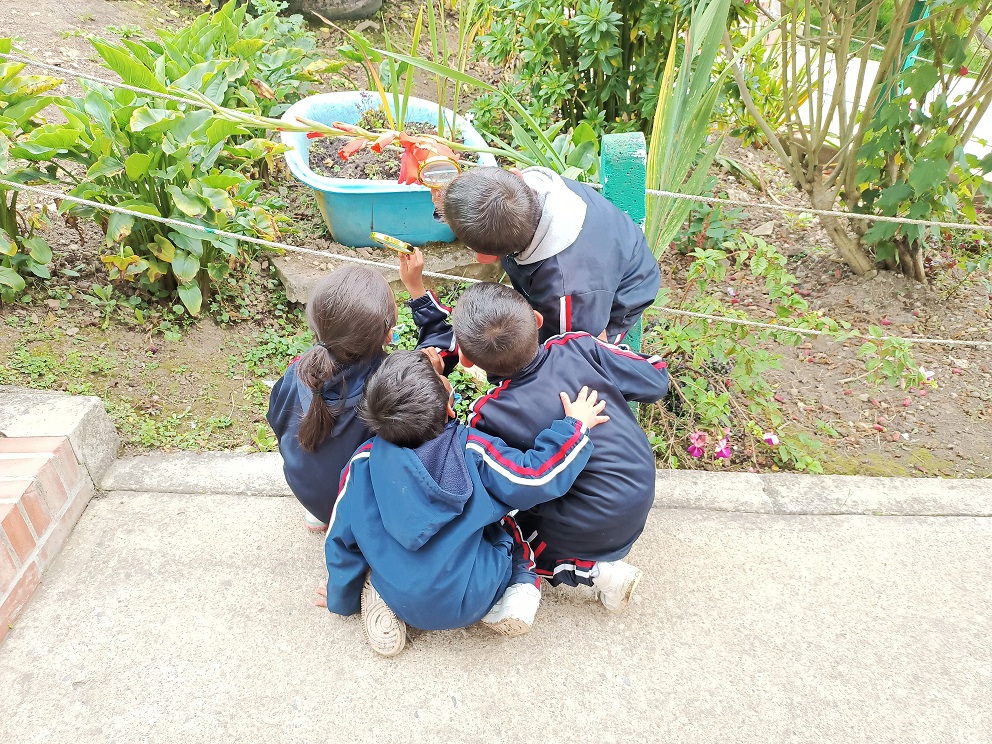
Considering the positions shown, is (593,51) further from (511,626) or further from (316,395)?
(511,626)

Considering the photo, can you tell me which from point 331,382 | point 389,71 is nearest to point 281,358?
point 331,382

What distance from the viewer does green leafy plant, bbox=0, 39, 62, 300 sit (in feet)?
8.76

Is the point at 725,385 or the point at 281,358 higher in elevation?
the point at 725,385

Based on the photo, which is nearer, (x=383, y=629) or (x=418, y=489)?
(x=418, y=489)

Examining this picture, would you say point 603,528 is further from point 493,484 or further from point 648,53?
point 648,53

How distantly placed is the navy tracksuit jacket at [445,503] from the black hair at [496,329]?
0.55 ft

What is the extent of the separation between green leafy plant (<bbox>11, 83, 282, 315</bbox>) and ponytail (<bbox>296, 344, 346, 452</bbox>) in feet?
4.15

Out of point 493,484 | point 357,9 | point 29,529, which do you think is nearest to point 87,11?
point 357,9

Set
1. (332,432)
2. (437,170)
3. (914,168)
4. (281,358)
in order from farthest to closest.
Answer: (281,358) < (914,168) < (437,170) < (332,432)

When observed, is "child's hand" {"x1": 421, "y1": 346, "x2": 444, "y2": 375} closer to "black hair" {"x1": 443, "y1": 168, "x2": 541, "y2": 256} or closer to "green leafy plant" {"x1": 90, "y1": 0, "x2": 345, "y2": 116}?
"black hair" {"x1": 443, "y1": 168, "x2": 541, "y2": 256}

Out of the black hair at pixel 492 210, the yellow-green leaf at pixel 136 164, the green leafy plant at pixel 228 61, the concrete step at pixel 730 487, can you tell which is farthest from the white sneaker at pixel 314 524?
the green leafy plant at pixel 228 61

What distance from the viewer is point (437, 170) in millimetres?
2199

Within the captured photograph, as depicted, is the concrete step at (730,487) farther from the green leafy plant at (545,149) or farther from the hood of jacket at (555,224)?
the green leafy plant at (545,149)

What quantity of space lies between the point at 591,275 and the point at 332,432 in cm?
76
